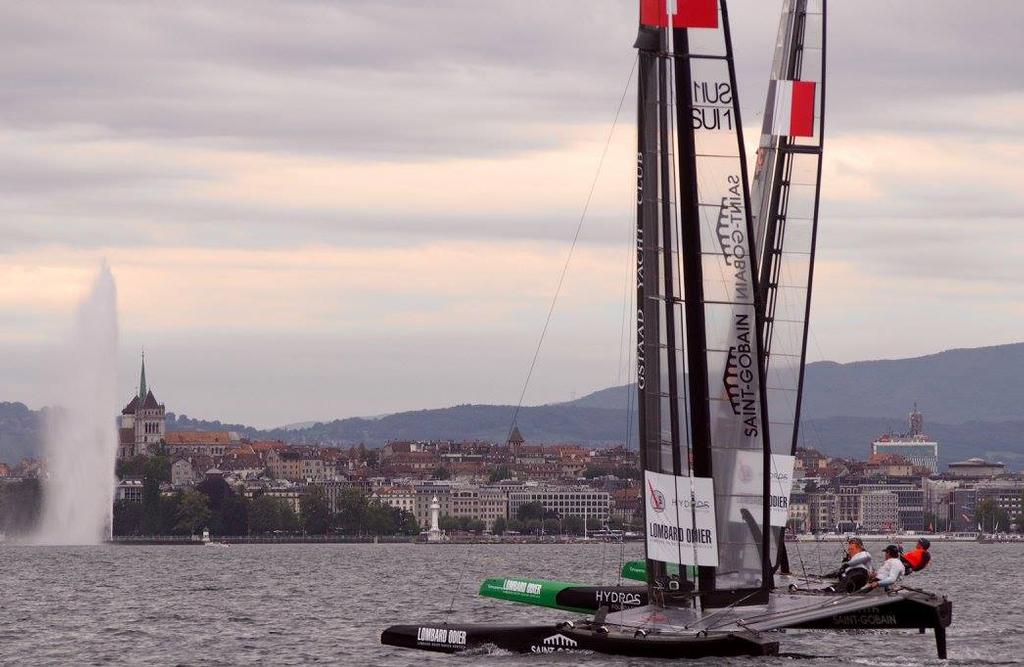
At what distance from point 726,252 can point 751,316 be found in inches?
35.1

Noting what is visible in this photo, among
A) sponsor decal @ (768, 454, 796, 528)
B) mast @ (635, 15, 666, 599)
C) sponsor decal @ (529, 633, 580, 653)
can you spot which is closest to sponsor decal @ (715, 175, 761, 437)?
mast @ (635, 15, 666, 599)

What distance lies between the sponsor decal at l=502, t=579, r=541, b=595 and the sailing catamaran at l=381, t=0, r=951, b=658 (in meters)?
2.23

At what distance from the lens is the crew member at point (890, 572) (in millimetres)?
29016

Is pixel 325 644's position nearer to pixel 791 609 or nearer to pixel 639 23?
pixel 791 609

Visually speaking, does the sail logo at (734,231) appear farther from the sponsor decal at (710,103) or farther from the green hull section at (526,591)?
the green hull section at (526,591)

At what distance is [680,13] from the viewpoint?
27891 millimetres

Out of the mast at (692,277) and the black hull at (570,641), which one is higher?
the mast at (692,277)

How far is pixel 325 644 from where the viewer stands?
118ft

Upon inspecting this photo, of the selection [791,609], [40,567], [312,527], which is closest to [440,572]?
[40,567]

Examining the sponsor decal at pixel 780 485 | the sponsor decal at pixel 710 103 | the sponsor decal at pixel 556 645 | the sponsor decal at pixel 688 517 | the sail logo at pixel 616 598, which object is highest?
the sponsor decal at pixel 710 103

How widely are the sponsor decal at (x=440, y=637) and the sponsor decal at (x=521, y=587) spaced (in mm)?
1564

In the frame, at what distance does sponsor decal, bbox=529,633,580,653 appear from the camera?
90.3ft

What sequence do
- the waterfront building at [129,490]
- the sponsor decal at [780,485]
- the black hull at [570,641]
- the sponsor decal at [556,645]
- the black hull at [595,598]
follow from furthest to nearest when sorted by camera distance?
the waterfront building at [129,490] < the sponsor decal at [780,485] < the black hull at [595,598] < the sponsor decal at [556,645] < the black hull at [570,641]

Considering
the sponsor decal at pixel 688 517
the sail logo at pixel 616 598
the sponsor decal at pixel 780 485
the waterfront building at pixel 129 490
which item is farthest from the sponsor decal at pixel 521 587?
the waterfront building at pixel 129 490
